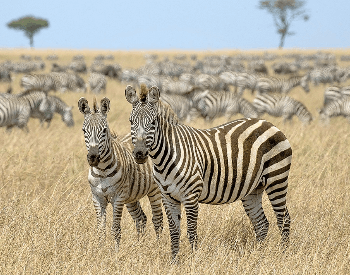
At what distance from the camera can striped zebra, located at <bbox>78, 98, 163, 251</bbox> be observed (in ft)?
15.2

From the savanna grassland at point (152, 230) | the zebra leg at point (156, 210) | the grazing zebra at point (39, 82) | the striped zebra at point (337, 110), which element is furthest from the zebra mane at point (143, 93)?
the grazing zebra at point (39, 82)

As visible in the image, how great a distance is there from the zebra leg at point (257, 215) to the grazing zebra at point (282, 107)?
437 inches

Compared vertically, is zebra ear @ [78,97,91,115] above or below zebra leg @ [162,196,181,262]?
above

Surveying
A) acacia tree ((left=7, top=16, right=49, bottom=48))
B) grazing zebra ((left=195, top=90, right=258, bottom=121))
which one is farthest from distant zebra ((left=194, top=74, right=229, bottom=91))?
acacia tree ((left=7, top=16, right=49, bottom=48))

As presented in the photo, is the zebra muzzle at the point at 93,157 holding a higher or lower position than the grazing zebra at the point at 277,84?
higher

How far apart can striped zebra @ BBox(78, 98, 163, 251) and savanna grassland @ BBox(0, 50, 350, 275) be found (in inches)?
9.5

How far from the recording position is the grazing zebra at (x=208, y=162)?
170 inches

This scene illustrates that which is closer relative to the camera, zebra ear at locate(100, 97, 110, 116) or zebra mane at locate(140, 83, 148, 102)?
zebra mane at locate(140, 83, 148, 102)

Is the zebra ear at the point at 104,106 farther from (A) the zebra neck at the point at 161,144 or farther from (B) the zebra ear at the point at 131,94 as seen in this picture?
(A) the zebra neck at the point at 161,144

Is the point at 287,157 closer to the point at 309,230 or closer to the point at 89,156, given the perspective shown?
the point at 309,230

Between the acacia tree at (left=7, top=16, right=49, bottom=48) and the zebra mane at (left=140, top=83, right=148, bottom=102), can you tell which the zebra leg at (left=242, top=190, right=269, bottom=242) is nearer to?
the zebra mane at (left=140, top=83, right=148, bottom=102)

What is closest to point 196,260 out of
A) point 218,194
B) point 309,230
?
point 218,194

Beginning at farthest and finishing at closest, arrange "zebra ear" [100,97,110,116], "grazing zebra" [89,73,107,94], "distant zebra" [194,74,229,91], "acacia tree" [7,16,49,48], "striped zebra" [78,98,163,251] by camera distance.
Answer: "acacia tree" [7,16,49,48] < "grazing zebra" [89,73,107,94] < "distant zebra" [194,74,229,91] < "zebra ear" [100,97,110,116] < "striped zebra" [78,98,163,251]

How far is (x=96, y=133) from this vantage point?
462 centimetres
